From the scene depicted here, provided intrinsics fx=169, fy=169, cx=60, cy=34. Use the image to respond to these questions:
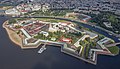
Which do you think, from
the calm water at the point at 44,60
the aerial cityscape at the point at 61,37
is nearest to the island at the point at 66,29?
the aerial cityscape at the point at 61,37

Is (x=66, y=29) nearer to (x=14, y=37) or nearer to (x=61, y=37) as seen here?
(x=61, y=37)

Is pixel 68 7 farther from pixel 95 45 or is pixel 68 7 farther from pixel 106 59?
pixel 106 59

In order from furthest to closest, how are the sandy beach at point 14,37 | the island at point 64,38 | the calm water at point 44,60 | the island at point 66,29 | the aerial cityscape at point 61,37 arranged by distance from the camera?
the sandy beach at point 14,37 → the island at point 66,29 → the island at point 64,38 → the aerial cityscape at point 61,37 → the calm water at point 44,60

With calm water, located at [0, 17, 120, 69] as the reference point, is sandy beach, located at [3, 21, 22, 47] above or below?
above

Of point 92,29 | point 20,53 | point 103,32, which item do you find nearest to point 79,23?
point 92,29

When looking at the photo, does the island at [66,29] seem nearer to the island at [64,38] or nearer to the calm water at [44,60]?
the island at [64,38]

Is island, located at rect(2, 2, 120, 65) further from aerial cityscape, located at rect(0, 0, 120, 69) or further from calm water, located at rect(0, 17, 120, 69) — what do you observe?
calm water, located at rect(0, 17, 120, 69)

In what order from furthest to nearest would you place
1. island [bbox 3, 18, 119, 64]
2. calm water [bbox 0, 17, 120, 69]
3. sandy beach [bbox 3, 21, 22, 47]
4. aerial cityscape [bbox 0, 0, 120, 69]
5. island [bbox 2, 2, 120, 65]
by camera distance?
sandy beach [bbox 3, 21, 22, 47] → island [bbox 2, 2, 120, 65] → island [bbox 3, 18, 119, 64] → aerial cityscape [bbox 0, 0, 120, 69] → calm water [bbox 0, 17, 120, 69]

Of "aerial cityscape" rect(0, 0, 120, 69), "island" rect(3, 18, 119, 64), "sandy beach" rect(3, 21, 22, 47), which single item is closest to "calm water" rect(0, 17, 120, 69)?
"aerial cityscape" rect(0, 0, 120, 69)

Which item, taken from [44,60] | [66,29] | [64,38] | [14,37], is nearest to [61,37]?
[64,38]
